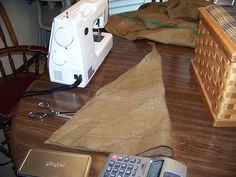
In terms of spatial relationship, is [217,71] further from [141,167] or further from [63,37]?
[63,37]

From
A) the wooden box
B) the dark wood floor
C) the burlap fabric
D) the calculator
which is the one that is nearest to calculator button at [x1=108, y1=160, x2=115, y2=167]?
the calculator

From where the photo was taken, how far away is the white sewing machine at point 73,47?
2.80 ft

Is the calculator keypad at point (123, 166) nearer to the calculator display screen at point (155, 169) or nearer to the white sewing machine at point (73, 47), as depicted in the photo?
the calculator display screen at point (155, 169)

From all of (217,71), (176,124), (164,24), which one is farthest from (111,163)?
(164,24)

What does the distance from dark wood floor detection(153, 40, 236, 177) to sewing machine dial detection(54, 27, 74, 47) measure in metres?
0.39

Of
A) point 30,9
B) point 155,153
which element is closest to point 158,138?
point 155,153

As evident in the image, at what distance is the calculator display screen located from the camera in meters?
0.56

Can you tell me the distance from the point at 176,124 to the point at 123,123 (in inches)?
6.6

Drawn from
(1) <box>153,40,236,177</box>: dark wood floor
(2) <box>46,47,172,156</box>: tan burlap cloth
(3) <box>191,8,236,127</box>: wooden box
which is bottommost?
(1) <box>153,40,236,177</box>: dark wood floor

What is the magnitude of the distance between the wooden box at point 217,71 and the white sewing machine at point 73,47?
41 centimetres

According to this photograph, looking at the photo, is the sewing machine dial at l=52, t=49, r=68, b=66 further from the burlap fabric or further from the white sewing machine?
the burlap fabric

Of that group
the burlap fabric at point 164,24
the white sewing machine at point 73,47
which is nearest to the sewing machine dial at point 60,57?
the white sewing machine at point 73,47

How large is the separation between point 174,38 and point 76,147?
0.78 m

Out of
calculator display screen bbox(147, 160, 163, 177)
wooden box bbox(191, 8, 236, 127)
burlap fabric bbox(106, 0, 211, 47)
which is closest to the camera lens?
calculator display screen bbox(147, 160, 163, 177)
